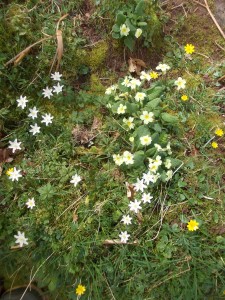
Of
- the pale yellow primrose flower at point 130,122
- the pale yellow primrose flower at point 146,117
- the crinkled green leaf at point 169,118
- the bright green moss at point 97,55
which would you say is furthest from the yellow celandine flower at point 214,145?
the bright green moss at point 97,55

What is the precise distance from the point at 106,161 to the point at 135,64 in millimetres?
899

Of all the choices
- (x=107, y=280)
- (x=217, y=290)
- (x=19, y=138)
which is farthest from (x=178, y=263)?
(x=19, y=138)

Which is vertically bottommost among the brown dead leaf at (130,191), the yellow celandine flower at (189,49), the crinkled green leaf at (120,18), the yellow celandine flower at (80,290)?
the yellow celandine flower at (80,290)

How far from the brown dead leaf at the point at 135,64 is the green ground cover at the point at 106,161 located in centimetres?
2

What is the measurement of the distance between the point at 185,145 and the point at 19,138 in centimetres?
136

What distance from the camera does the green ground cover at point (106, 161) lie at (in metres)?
2.74

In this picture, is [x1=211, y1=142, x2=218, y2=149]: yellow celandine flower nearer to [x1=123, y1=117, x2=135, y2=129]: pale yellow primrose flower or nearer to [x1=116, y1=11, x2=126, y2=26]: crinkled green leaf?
[x1=123, y1=117, x2=135, y2=129]: pale yellow primrose flower

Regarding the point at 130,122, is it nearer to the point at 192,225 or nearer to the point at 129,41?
the point at 129,41

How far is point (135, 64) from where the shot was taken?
3.16 meters

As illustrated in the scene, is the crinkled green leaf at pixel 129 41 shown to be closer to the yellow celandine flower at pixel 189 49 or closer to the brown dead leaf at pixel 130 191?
the yellow celandine flower at pixel 189 49

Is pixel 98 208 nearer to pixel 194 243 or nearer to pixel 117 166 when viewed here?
pixel 117 166

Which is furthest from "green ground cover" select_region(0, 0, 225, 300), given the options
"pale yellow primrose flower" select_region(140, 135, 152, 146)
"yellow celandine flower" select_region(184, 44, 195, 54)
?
"yellow celandine flower" select_region(184, 44, 195, 54)

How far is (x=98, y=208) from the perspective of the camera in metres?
2.77

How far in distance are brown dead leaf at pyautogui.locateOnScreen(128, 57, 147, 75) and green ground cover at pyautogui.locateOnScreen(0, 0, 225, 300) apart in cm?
2
